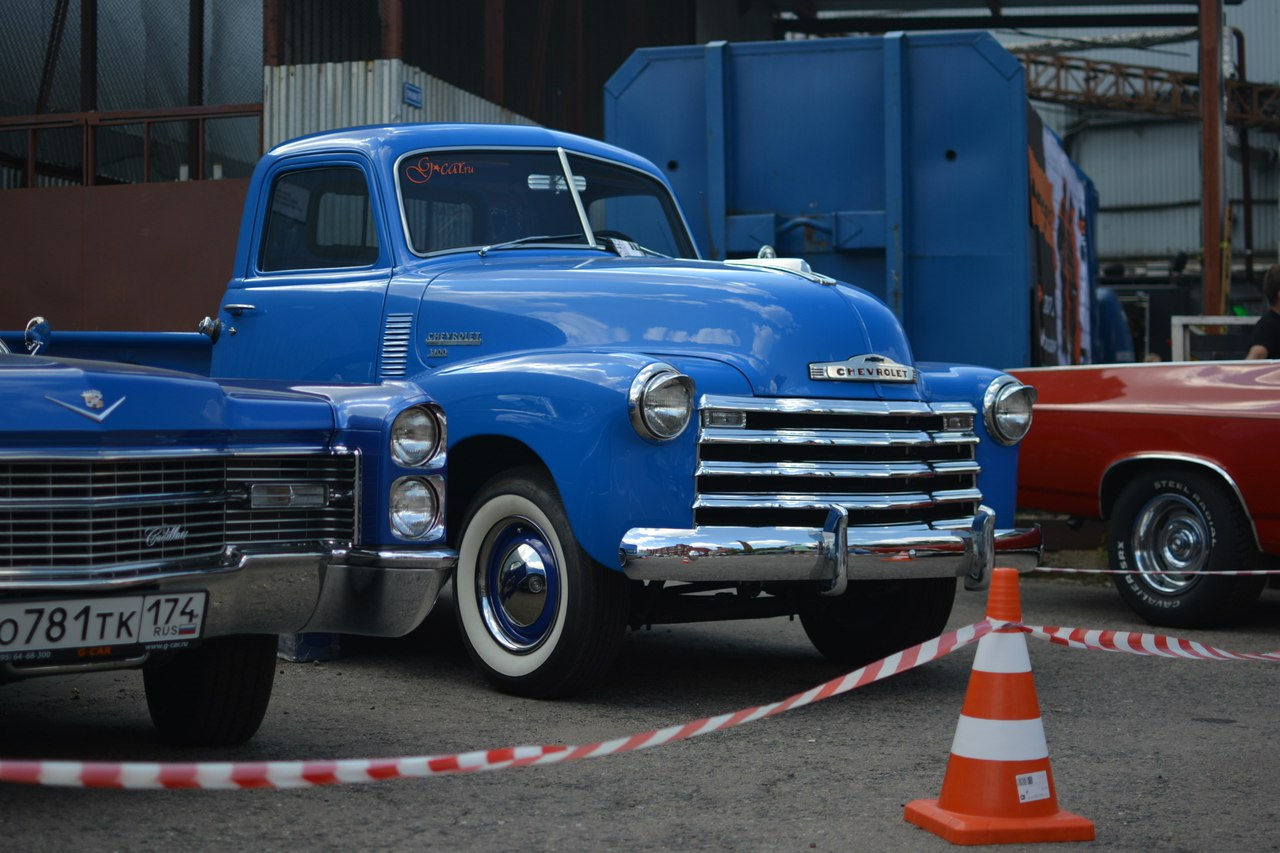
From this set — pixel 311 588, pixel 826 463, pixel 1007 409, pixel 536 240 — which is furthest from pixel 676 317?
pixel 311 588

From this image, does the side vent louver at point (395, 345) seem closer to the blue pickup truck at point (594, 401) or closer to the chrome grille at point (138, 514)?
the blue pickup truck at point (594, 401)

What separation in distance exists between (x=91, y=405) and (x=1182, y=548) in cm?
572

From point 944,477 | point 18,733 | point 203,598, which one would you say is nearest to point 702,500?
point 944,477

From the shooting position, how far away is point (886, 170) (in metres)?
9.38

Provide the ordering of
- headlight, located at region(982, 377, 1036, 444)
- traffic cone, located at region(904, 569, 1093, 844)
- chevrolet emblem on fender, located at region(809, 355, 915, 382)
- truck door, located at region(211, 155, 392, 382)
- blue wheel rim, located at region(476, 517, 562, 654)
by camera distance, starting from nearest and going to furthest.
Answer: traffic cone, located at region(904, 569, 1093, 844), blue wheel rim, located at region(476, 517, 562, 654), chevrolet emblem on fender, located at region(809, 355, 915, 382), headlight, located at region(982, 377, 1036, 444), truck door, located at region(211, 155, 392, 382)

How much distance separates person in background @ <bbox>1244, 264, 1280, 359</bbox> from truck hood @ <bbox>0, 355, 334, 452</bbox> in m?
6.23

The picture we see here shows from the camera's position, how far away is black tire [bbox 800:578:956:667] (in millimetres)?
6398

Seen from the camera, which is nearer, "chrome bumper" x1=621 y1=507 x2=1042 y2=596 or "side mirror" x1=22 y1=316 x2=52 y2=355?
"side mirror" x1=22 y1=316 x2=52 y2=355

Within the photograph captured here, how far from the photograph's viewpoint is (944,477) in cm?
595

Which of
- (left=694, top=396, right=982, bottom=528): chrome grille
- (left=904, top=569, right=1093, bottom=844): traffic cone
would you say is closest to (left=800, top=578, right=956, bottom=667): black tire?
(left=694, top=396, right=982, bottom=528): chrome grille

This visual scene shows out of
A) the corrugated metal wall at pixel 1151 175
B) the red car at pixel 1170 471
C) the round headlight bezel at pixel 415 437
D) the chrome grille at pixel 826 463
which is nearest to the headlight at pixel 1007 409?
the chrome grille at pixel 826 463

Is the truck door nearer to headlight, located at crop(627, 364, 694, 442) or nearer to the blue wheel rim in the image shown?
the blue wheel rim

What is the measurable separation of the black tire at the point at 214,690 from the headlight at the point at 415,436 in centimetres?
63

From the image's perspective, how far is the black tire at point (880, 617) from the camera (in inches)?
252
